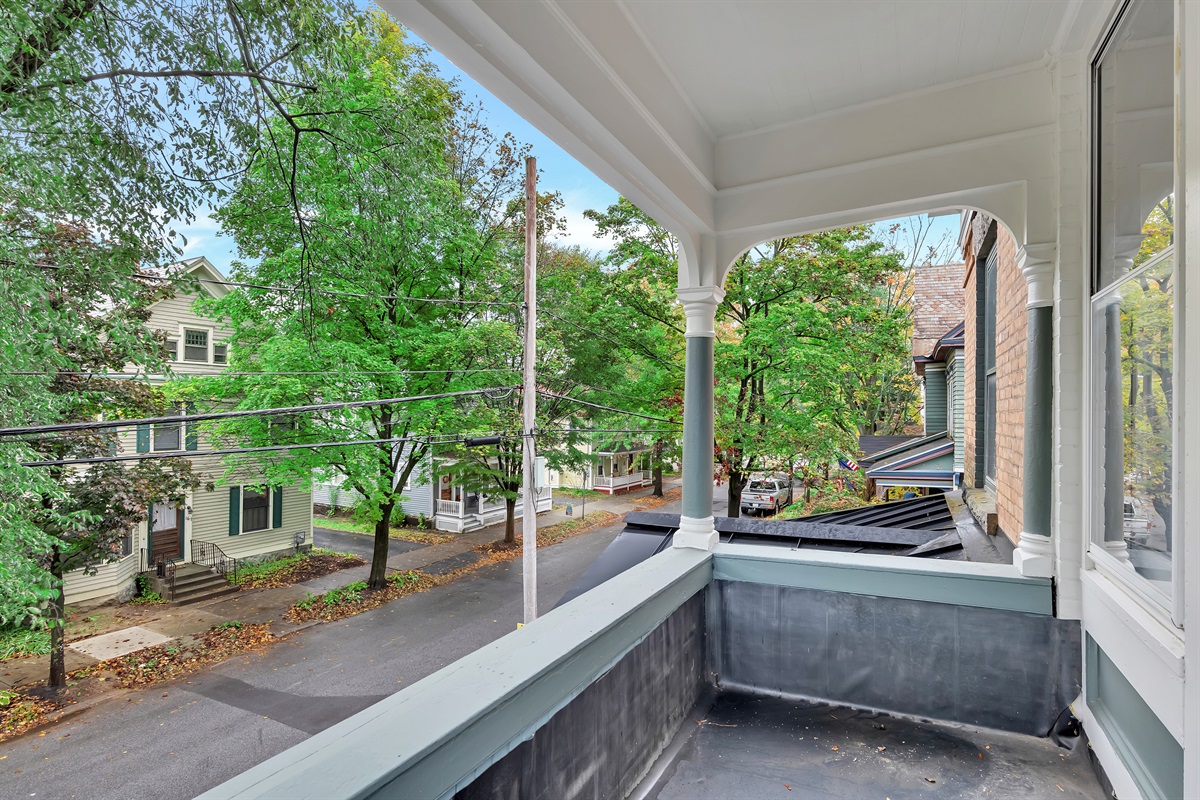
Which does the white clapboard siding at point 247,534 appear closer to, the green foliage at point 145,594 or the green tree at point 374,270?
the green foliage at point 145,594

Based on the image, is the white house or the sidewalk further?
the white house

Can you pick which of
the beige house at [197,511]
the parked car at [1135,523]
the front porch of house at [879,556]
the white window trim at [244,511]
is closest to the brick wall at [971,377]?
the front porch of house at [879,556]

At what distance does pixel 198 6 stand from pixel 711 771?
11.6 feet

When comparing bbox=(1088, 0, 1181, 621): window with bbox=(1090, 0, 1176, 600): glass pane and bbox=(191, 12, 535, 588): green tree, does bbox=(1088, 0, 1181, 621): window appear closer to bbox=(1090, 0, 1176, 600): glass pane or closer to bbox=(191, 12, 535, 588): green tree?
bbox=(1090, 0, 1176, 600): glass pane

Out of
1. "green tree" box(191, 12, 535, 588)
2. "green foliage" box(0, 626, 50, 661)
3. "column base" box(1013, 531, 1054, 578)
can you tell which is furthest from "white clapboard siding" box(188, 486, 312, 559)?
"column base" box(1013, 531, 1054, 578)

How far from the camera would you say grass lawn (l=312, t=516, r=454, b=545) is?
11.5 meters

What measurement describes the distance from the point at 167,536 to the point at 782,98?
9.62 metres

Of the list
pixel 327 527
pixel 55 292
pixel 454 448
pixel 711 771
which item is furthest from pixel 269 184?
pixel 327 527

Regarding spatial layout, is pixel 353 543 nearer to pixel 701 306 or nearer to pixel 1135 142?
pixel 701 306

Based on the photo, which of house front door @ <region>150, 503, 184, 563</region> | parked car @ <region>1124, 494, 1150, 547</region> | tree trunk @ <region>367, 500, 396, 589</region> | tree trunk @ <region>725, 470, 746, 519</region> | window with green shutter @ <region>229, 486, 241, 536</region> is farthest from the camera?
window with green shutter @ <region>229, 486, 241, 536</region>

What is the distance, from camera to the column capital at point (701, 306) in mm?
2662

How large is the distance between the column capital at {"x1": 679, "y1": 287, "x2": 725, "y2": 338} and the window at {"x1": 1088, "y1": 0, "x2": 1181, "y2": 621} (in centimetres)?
138

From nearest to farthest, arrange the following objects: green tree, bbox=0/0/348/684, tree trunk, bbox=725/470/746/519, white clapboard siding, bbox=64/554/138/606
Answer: green tree, bbox=0/0/348/684 < white clapboard siding, bbox=64/554/138/606 < tree trunk, bbox=725/470/746/519

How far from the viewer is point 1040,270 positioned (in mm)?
2061
